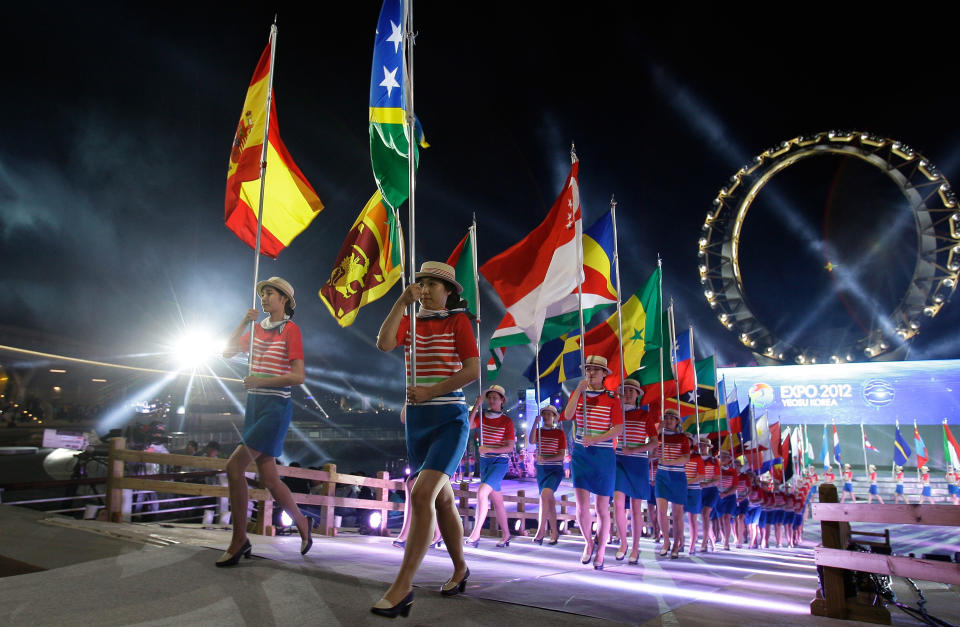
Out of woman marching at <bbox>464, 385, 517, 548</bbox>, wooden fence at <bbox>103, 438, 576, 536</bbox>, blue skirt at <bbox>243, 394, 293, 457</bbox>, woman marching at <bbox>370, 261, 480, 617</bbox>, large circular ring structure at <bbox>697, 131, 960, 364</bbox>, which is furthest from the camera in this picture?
large circular ring structure at <bbox>697, 131, 960, 364</bbox>

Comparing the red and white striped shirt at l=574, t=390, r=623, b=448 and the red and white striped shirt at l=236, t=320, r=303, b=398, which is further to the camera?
the red and white striped shirt at l=574, t=390, r=623, b=448

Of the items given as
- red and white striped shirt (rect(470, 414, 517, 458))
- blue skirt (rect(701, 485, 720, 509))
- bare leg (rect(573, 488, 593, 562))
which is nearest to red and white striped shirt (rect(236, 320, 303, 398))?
bare leg (rect(573, 488, 593, 562))

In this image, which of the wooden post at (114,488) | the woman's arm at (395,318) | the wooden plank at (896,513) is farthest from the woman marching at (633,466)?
the wooden post at (114,488)

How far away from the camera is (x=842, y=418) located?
1436 inches

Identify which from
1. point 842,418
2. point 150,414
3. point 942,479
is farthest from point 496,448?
point 942,479

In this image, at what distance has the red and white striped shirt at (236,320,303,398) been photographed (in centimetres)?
527

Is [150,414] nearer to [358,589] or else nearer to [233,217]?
[233,217]

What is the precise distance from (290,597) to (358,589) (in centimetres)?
43

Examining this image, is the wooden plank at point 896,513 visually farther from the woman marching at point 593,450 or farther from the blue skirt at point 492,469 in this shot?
the blue skirt at point 492,469

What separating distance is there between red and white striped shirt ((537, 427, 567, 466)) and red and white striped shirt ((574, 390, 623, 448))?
8.08 ft

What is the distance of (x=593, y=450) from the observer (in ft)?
23.3

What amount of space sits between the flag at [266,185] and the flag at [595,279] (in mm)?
4312

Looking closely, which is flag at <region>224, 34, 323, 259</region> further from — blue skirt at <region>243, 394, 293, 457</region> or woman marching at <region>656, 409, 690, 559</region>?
woman marching at <region>656, 409, 690, 559</region>

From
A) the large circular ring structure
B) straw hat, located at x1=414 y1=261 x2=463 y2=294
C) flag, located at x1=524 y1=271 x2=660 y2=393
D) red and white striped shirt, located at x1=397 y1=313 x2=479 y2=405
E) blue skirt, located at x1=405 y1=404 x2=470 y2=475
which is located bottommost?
blue skirt, located at x1=405 y1=404 x2=470 y2=475
